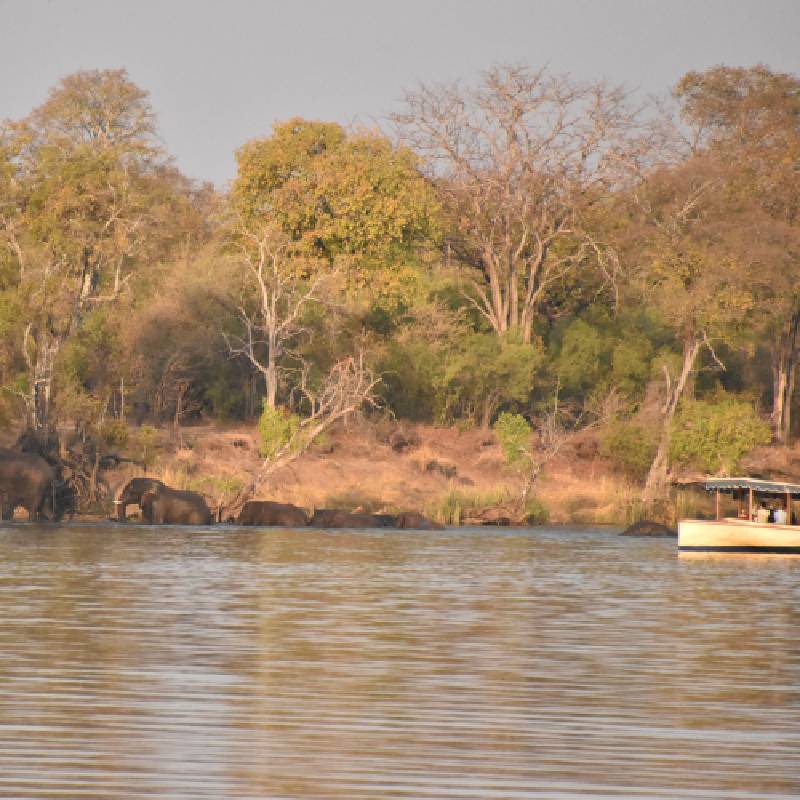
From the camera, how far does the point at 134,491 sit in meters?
52.0

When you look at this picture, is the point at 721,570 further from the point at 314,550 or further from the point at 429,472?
the point at 429,472

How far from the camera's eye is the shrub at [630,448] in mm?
62406

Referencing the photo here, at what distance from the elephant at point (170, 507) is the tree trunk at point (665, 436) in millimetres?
14796

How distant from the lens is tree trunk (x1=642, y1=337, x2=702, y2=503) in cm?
6022

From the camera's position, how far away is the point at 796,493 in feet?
155

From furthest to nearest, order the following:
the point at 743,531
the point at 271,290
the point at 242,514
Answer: the point at 271,290 → the point at 242,514 → the point at 743,531

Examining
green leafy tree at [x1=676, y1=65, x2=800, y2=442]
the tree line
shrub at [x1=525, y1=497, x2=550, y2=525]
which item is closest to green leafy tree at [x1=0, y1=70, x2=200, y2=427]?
the tree line

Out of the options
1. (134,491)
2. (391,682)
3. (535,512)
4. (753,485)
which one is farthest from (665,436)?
(391,682)

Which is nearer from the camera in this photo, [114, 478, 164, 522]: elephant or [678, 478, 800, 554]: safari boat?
[678, 478, 800, 554]: safari boat

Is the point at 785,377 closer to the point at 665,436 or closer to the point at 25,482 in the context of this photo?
the point at 665,436

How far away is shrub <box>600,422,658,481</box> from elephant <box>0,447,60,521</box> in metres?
20.4

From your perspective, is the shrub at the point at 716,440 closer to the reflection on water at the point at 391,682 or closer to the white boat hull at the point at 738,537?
the white boat hull at the point at 738,537

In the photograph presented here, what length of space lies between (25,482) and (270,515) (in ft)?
23.7

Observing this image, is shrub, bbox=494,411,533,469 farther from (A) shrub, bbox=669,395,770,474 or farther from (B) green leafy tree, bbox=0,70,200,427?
(B) green leafy tree, bbox=0,70,200,427
